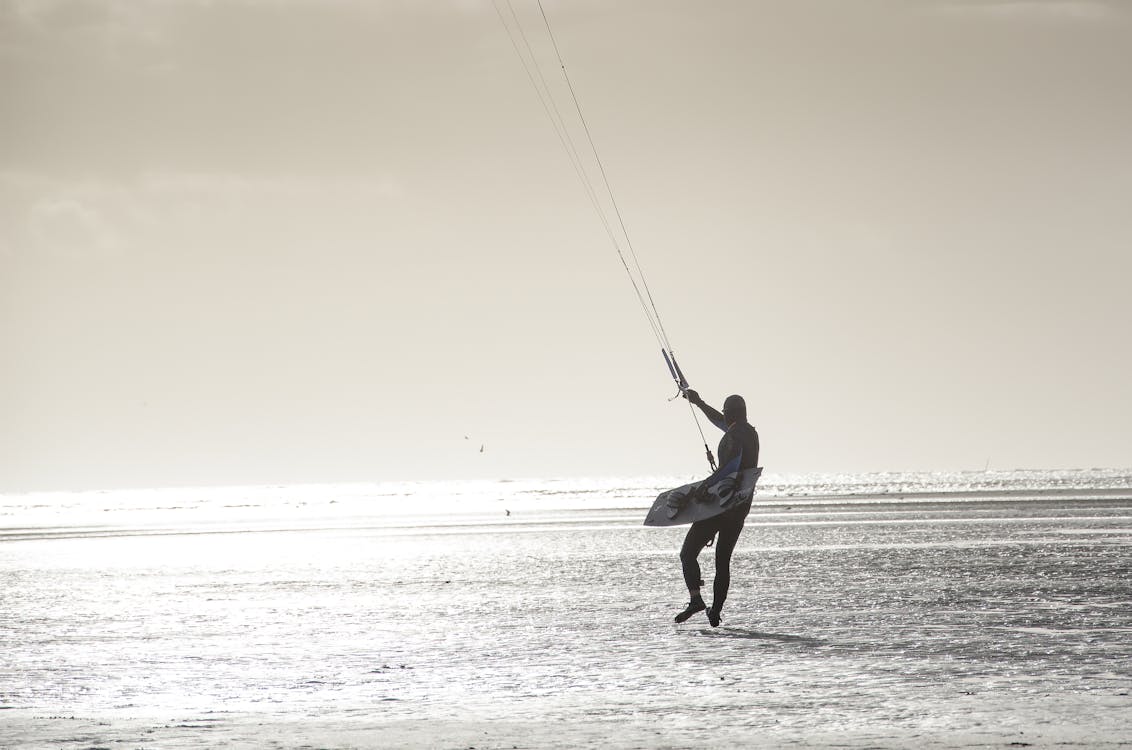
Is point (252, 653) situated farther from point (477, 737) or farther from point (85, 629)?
point (477, 737)

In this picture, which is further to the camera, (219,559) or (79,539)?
(79,539)

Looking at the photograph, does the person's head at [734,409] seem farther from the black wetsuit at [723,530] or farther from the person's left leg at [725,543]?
the person's left leg at [725,543]

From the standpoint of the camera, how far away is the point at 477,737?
6.57 m

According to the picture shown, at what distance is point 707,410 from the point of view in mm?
12445

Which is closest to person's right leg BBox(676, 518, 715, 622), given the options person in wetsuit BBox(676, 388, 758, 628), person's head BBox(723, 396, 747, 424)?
person in wetsuit BBox(676, 388, 758, 628)

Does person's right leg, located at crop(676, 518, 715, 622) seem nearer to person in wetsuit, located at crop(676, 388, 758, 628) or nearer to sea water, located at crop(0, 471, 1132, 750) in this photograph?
person in wetsuit, located at crop(676, 388, 758, 628)

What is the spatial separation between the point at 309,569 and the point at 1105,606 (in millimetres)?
11979

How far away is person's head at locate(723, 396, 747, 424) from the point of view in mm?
12305

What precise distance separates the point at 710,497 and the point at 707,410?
2.97 feet

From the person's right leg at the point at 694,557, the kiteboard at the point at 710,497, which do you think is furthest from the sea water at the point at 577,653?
the kiteboard at the point at 710,497

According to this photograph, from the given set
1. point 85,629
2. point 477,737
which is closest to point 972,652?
point 477,737

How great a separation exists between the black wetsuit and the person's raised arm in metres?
0.01

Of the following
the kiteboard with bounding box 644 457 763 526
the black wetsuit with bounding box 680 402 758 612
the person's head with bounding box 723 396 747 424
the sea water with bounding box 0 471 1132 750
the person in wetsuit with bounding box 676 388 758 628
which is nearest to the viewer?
the sea water with bounding box 0 471 1132 750

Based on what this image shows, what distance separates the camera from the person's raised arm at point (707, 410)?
12.4 meters
